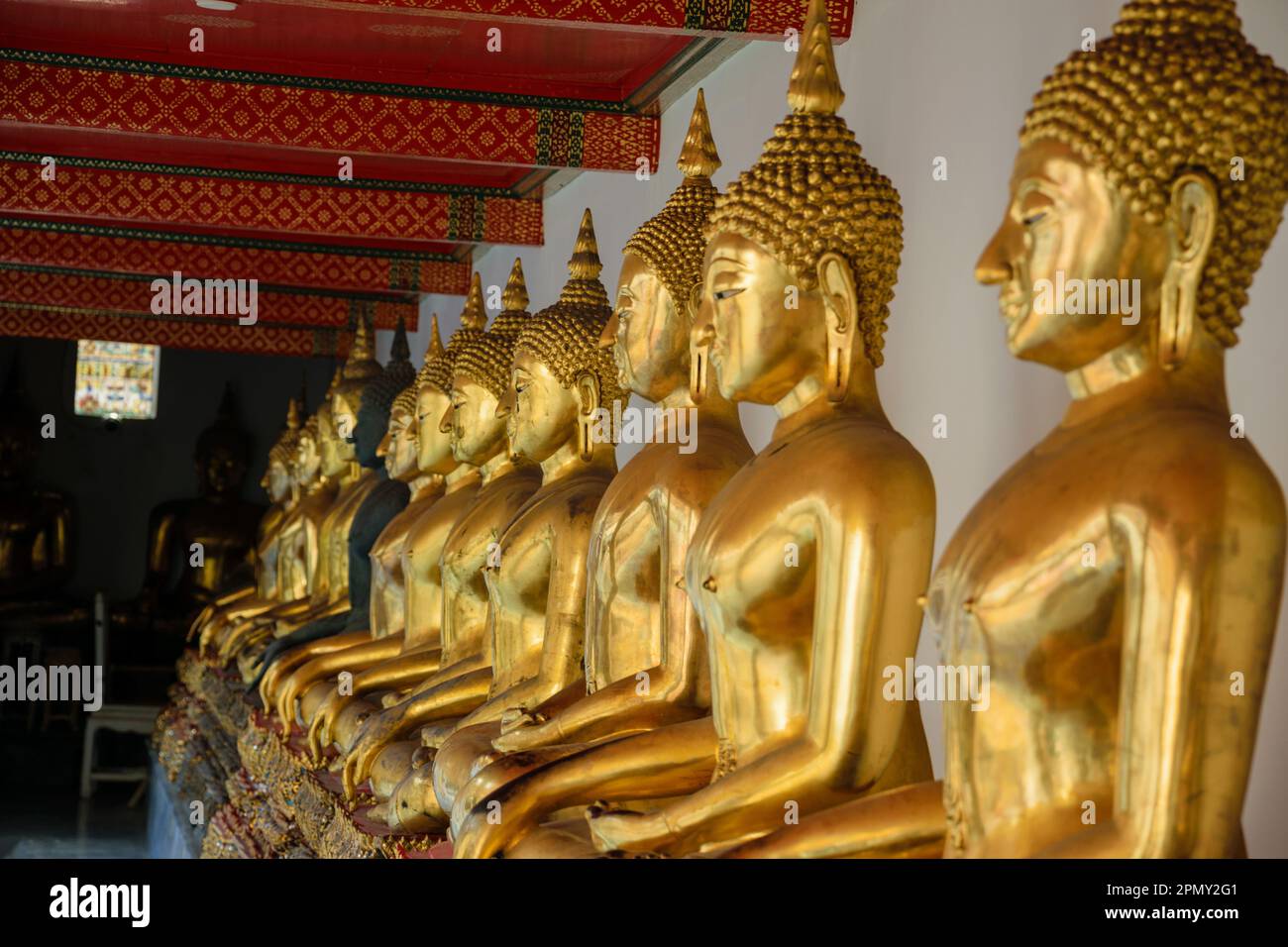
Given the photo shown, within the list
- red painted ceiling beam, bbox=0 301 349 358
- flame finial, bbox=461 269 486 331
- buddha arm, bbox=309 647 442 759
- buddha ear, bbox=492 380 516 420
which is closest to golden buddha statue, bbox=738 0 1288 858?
buddha ear, bbox=492 380 516 420

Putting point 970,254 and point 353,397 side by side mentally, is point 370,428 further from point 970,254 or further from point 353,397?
point 970,254

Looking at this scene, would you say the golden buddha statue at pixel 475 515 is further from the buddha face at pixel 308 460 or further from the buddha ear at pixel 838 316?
the buddha face at pixel 308 460

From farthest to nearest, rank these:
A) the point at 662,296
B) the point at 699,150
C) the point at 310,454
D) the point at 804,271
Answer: the point at 310,454 < the point at 699,150 < the point at 662,296 < the point at 804,271

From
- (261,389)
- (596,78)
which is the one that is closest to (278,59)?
(596,78)

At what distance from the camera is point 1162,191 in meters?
1.95

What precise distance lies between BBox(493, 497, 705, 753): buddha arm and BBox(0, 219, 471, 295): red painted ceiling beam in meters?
5.62

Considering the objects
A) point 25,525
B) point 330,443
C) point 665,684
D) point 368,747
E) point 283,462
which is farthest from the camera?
point 25,525

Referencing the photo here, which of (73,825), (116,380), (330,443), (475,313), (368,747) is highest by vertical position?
(116,380)

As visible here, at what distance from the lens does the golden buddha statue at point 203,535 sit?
1245cm

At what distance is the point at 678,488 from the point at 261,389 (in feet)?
33.3

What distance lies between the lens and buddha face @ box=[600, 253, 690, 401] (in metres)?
3.39

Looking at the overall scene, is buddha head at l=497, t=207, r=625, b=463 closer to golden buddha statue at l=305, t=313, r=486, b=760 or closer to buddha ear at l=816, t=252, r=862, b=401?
golden buddha statue at l=305, t=313, r=486, b=760

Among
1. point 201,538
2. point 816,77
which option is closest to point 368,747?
point 816,77

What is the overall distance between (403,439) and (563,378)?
170cm
